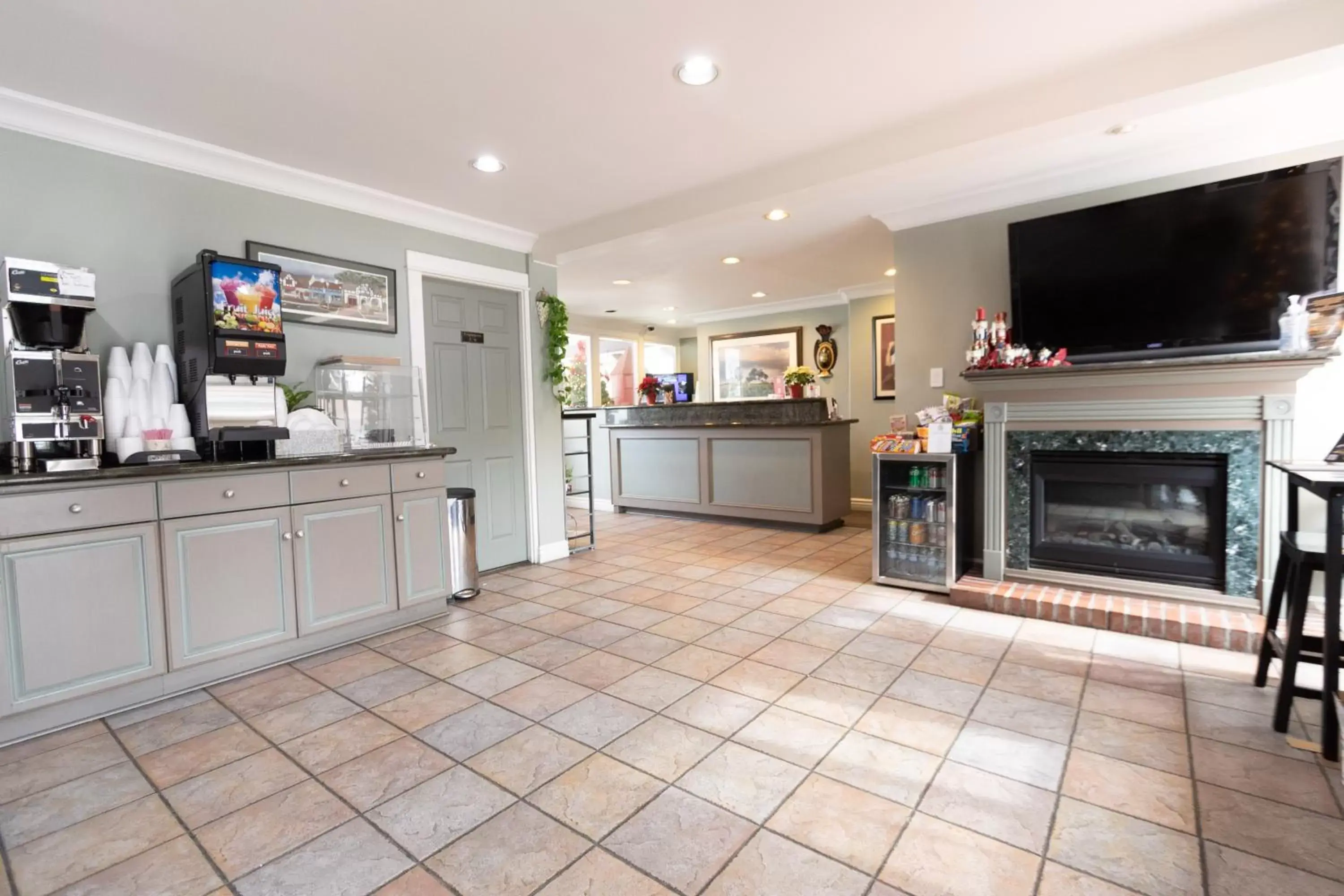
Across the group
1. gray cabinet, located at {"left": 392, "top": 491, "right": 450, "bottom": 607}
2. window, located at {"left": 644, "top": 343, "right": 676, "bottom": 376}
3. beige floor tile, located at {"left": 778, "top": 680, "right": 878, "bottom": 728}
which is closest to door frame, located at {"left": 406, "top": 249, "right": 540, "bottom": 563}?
gray cabinet, located at {"left": 392, "top": 491, "right": 450, "bottom": 607}

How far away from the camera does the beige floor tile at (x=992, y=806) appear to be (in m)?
1.58

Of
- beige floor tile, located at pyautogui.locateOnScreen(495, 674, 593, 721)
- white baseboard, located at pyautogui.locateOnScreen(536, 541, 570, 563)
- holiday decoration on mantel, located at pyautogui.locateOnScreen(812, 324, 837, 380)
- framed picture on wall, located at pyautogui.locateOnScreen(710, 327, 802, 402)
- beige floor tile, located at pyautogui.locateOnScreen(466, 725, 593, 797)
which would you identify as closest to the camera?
beige floor tile, located at pyautogui.locateOnScreen(466, 725, 593, 797)

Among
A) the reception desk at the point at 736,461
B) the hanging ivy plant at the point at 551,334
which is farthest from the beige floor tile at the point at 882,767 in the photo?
the reception desk at the point at 736,461

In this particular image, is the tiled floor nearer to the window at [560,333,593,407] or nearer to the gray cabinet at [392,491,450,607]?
the gray cabinet at [392,491,450,607]

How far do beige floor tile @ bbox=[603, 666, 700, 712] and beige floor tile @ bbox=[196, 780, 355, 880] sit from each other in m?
1.01

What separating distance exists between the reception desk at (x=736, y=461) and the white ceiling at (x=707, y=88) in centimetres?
242

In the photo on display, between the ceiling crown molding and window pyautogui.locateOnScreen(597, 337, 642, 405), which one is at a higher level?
the ceiling crown molding

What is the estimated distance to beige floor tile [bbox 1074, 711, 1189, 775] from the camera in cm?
189

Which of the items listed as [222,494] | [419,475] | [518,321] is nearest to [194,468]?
[222,494]

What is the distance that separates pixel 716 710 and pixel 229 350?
2.58 meters

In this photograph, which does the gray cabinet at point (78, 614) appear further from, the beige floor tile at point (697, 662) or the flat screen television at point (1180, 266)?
the flat screen television at point (1180, 266)

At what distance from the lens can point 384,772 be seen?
1.91 m

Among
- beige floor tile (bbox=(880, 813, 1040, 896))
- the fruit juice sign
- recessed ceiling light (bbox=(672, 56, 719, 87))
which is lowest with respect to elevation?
beige floor tile (bbox=(880, 813, 1040, 896))

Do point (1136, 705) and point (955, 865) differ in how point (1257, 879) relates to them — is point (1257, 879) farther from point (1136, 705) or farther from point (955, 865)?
point (1136, 705)
